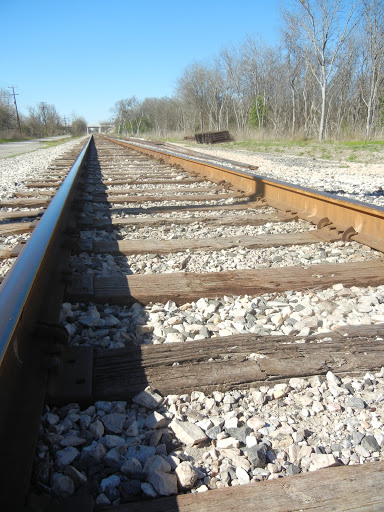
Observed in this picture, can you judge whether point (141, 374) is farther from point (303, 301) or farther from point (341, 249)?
point (341, 249)

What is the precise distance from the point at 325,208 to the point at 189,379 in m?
2.44

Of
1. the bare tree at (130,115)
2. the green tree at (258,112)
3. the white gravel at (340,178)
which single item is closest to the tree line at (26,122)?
the bare tree at (130,115)

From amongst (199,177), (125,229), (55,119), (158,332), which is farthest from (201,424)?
(55,119)

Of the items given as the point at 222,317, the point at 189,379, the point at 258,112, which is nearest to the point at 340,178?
the point at 222,317

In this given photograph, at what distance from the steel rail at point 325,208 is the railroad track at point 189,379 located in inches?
3.0

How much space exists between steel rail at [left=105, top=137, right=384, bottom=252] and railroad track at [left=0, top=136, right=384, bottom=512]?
0.25 ft

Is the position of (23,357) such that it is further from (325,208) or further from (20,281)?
(325,208)

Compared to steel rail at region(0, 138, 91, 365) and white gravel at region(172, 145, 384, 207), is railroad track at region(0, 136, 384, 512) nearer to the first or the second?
steel rail at region(0, 138, 91, 365)

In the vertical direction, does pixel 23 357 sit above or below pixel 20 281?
below

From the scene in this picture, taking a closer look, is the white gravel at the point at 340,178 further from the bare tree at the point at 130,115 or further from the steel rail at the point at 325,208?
the bare tree at the point at 130,115

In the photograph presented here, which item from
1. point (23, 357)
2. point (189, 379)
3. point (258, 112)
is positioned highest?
point (258, 112)

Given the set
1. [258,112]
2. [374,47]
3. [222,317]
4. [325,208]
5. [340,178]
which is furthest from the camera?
[258,112]

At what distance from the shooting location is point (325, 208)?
3.40 metres

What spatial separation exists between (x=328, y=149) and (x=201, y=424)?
52.6 feet
